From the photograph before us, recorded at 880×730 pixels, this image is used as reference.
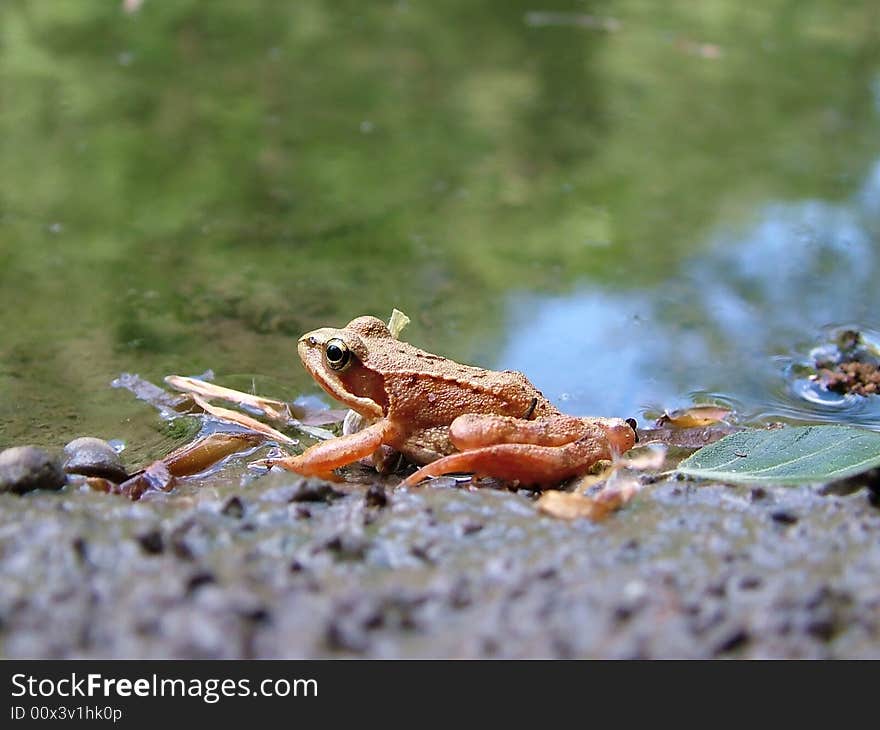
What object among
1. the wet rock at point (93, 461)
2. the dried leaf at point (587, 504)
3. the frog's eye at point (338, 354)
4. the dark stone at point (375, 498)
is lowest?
the dried leaf at point (587, 504)

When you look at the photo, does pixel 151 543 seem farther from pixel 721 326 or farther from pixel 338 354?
pixel 721 326

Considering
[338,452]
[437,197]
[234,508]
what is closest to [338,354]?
[338,452]

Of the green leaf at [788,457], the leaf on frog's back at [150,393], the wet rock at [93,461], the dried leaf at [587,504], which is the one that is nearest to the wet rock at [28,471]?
the wet rock at [93,461]

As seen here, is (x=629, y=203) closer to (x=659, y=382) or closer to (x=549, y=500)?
(x=659, y=382)

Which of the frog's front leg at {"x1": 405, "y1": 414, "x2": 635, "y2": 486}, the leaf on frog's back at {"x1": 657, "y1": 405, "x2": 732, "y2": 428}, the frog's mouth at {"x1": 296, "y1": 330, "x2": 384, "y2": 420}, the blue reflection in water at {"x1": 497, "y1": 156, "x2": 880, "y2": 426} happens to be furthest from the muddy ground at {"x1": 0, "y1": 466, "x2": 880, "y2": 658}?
the blue reflection in water at {"x1": 497, "y1": 156, "x2": 880, "y2": 426}

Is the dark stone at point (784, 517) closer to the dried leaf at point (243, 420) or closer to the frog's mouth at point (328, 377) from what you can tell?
the frog's mouth at point (328, 377)

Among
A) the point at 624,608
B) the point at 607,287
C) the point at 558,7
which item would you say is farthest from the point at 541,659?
the point at 558,7

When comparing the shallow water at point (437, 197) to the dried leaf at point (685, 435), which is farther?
the shallow water at point (437, 197)
